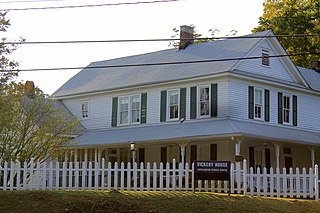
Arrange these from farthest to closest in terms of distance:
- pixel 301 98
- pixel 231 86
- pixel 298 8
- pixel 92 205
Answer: pixel 298 8 → pixel 301 98 → pixel 231 86 → pixel 92 205

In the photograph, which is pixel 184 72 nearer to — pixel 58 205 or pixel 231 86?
pixel 231 86

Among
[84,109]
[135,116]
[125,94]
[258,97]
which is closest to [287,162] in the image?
[258,97]

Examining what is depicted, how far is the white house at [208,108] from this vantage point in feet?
98.6

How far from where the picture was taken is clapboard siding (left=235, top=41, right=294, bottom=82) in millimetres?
31562

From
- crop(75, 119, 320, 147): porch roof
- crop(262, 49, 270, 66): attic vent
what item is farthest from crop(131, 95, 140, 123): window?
crop(262, 49, 270, 66): attic vent

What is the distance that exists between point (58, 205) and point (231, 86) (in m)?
15.0

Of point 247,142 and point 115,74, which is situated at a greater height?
point 115,74

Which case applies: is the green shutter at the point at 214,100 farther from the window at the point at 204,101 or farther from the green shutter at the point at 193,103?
the green shutter at the point at 193,103

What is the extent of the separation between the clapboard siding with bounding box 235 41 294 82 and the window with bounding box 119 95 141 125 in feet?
21.5

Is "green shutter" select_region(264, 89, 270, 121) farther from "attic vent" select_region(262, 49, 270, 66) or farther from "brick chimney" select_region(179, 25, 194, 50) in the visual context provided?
"brick chimney" select_region(179, 25, 194, 50)

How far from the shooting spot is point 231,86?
30.3 meters

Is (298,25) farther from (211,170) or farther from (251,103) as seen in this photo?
(211,170)

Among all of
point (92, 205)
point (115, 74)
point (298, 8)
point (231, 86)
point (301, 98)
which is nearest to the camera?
point (92, 205)

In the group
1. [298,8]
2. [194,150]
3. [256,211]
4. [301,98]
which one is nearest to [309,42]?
[298,8]
